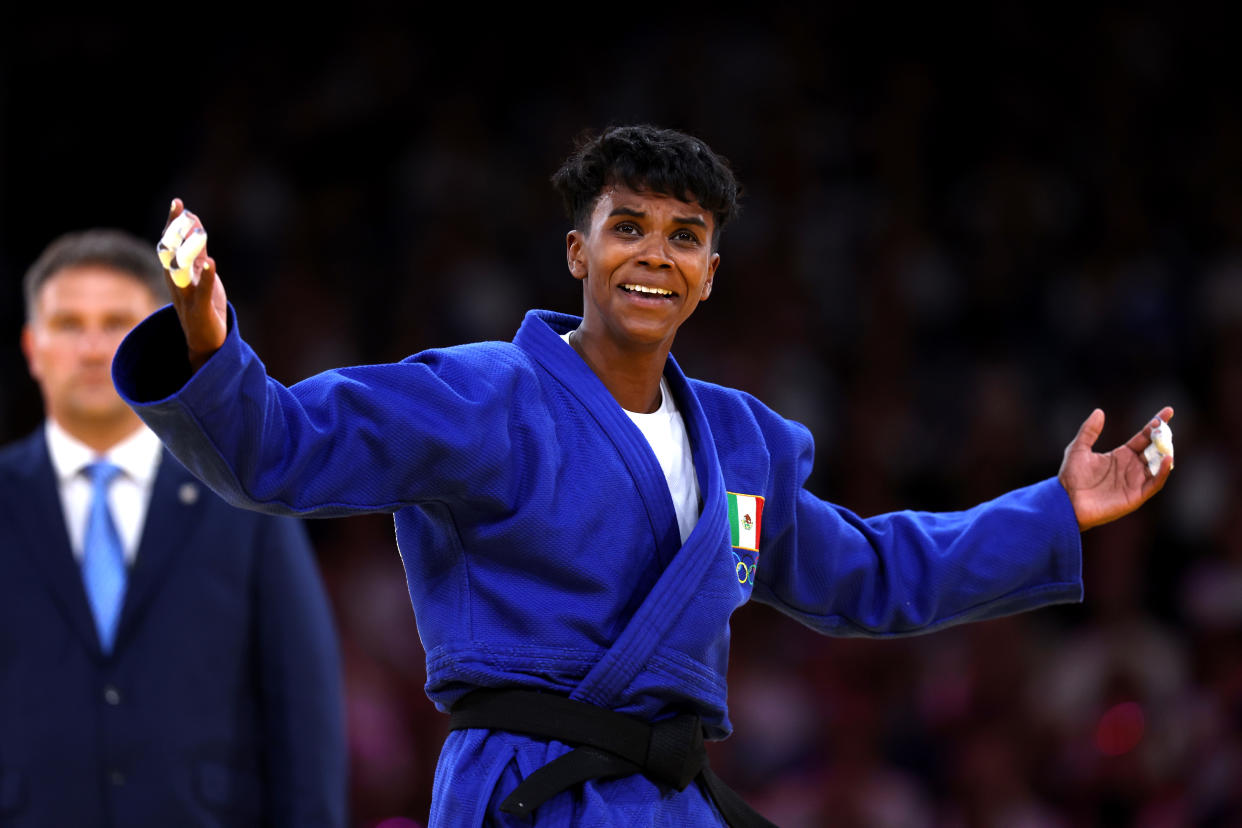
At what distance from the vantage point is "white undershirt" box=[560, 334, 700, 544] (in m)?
2.29

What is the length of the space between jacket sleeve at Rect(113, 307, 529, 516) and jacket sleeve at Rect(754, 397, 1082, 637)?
578mm

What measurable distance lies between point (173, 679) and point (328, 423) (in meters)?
1.19

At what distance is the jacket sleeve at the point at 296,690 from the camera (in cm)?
299

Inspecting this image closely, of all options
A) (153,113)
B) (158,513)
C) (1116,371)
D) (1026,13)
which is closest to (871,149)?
(1026,13)

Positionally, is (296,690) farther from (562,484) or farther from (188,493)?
(562,484)

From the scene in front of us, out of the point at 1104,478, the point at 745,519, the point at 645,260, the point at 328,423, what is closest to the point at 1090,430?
the point at 1104,478

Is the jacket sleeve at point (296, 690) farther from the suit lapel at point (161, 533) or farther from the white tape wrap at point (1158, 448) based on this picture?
the white tape wrap at point (1158, 448)

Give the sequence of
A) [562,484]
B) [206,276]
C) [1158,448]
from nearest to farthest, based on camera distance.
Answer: [206,276], [562,484], [1158,448]

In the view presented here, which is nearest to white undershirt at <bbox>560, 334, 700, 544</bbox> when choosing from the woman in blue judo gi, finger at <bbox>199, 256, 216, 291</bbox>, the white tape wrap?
the woman in blue judo gi

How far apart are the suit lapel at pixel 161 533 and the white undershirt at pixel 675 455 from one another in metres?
1.09

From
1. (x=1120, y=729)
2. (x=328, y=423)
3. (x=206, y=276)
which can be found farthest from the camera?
(x=1120, y=729)

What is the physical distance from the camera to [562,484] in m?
2.13

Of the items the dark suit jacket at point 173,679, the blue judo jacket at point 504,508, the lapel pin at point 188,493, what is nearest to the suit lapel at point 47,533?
the dark suit jacket at point 173,679

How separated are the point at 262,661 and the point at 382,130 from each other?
440 cm
